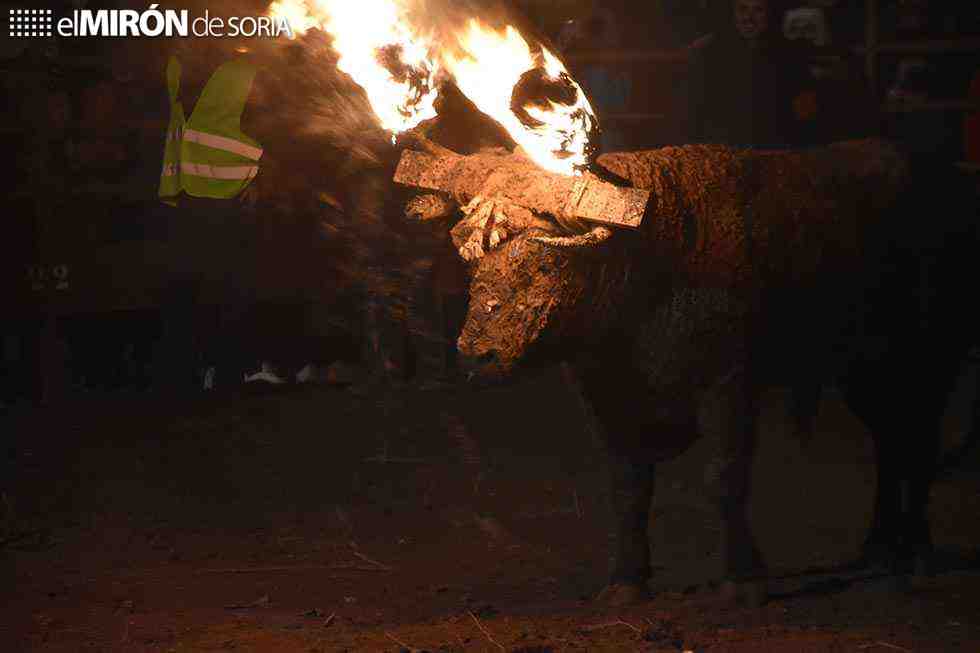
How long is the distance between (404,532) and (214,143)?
3884 mm

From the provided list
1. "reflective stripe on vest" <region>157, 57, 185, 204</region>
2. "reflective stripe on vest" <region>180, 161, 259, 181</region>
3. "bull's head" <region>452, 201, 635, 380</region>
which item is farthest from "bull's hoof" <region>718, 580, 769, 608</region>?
"reflective stripe on vest" <region>157, 57, 185, 204</region>

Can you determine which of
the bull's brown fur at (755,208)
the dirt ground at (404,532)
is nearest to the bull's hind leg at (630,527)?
the dirt ground at (404,532)

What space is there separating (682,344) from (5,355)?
6102mm

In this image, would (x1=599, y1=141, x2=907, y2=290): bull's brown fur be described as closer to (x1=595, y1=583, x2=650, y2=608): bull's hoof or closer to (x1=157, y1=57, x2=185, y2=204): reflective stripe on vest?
(x1=595, y1=583, x2=650, y2=608): bull's hoof

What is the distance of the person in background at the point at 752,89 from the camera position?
8344mm

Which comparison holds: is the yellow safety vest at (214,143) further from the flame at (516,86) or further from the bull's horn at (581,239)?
the bull's horn at (581,239)

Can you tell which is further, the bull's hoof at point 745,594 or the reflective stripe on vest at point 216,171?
the reflective stripe on vest at point 216,171

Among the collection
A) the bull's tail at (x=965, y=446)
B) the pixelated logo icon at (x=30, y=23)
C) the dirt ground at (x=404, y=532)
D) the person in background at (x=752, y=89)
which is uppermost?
the pixelated logo icon at (x=30, y=23)

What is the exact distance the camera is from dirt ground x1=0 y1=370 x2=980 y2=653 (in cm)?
508

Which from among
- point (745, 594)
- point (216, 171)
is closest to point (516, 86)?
point (745, 594)

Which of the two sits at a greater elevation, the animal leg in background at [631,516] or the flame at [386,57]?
the flame at [386,57]

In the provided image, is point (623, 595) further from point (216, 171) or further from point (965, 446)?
point (216, 171)

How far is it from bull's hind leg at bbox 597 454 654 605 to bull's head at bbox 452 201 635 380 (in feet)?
2.87

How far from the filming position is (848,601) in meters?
5.42
